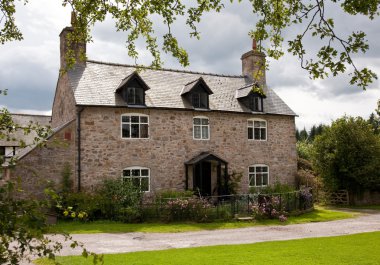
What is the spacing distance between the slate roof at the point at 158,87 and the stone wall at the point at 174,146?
0.52 meters

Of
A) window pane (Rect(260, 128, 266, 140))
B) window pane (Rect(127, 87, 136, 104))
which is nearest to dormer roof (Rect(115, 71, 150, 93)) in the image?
window pane (Rect(127, 87, 136, 104))

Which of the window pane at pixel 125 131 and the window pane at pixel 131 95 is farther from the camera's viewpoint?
the window pane at pixel 131 95

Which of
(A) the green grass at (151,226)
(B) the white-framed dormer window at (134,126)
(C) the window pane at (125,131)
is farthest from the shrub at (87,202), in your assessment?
(B) the white-framed dormer window at (134,126)

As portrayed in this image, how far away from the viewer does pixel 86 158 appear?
22.0 metres

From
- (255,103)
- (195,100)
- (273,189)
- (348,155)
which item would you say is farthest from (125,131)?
(348,155)

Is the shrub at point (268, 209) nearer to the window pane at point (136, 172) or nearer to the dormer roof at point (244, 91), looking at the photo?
the window pane at point (136, 172)

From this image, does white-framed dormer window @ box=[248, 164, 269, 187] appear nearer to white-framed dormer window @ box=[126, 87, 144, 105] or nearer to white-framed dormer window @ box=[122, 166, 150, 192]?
white-framed dormer window @ box=[122, 166, 150, 192]

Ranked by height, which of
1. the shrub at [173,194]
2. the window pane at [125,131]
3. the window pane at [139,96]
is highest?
the window pane at [139,96]

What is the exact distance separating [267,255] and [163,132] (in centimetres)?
1375

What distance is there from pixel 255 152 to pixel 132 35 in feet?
66.6

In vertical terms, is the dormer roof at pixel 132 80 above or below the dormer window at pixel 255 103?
above

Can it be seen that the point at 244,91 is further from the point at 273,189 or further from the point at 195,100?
the point at 273,189

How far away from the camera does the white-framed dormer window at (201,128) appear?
25.6m

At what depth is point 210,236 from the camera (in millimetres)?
16266
